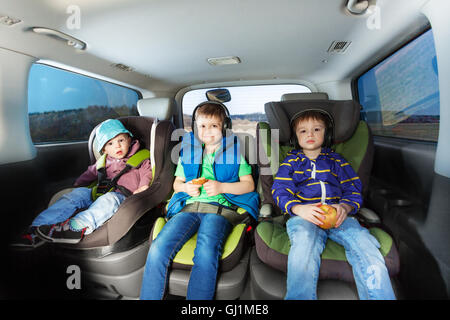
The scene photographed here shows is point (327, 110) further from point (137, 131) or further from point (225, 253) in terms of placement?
point (137, 131)

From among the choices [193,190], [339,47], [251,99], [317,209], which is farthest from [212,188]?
[251,99]

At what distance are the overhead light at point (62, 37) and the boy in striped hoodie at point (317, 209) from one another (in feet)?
6.91

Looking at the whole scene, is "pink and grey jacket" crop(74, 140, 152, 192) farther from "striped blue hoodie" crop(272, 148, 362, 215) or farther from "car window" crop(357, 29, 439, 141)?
"car window" crop(357, 29, 439, 141)

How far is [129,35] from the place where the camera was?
2.00 meters

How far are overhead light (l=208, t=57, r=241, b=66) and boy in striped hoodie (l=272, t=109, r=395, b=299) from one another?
1.43m

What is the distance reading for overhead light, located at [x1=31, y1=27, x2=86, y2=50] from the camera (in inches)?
67.2

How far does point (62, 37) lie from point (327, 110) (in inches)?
95.3

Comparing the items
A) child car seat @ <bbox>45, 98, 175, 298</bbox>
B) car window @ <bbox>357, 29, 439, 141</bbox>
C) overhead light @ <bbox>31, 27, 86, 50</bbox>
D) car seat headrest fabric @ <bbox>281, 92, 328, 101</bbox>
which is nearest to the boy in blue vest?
child car seat @ <bbox>45, 98, 175, 298</bbox>

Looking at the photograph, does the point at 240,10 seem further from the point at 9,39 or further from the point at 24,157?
the point at 24,157

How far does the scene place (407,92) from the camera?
85.6 inches

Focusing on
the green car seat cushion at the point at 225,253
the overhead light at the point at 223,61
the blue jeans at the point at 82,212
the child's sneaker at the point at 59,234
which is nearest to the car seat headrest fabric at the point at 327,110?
the green car seat cushion at the point at 225,253

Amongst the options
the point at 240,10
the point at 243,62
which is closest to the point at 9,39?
the point at 240,10

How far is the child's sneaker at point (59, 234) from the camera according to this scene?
149 cm
